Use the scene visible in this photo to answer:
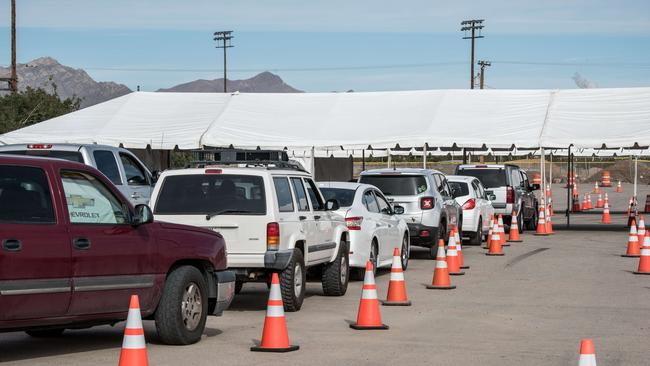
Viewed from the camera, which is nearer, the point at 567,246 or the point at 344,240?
the point at 344,240

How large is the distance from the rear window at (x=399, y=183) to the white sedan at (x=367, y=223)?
8.98 ft

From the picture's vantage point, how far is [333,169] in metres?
53.2

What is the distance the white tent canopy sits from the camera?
33.2m

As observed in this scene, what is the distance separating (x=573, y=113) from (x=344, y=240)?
19.8 m

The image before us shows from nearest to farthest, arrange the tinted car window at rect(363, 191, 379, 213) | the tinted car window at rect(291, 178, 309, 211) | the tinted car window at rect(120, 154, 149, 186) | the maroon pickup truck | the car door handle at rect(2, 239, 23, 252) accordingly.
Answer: the car door handle at rect(2, 239, 23, 252) → the maroon pickup truck → the tinted car window at rect(291, 178, 309, 211) → the tinted car window at rect(363, 191, 379, 213) → the tinted car window at rect(120, 154, 149, 186)

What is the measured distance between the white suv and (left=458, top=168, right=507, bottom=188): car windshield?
734 inches

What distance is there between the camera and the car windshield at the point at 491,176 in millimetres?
32781

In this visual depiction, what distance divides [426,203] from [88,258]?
13.8m

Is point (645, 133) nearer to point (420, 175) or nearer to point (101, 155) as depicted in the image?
point (420, 175)

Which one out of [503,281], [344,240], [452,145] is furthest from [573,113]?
[344,240]

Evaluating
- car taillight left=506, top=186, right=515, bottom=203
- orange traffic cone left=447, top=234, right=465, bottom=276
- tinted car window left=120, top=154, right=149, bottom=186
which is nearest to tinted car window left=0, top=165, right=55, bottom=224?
tinted car window left=120, top=154, right=149, bottom=186

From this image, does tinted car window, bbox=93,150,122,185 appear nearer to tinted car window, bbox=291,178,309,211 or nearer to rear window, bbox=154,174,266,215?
tinted car window, bbox=291,178,309,211

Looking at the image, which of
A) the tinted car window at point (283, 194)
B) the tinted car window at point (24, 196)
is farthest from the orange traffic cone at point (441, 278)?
the tinted car window at point (24, 196)

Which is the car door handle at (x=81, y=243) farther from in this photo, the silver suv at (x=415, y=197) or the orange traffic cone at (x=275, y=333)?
the silver suv at (x=415, y=197)
